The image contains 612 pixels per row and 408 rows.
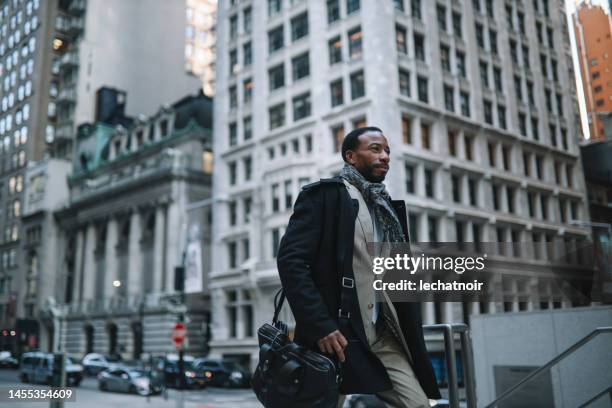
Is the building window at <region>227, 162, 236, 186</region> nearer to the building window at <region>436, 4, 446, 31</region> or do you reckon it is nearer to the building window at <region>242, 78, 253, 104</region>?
the building window at <region>242, 78, 253, 104</region>

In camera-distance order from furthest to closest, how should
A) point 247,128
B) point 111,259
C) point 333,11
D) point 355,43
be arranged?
point 111,259
point 247,128
point 333,11
point 355,43

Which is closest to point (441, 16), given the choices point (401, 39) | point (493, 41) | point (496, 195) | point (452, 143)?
point (401, 39)

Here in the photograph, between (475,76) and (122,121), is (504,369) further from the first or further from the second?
(122,121)

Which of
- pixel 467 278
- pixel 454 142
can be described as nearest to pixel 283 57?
pixel 454 142

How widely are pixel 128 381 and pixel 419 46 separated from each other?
2557 cm

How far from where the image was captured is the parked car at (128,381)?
3028cm

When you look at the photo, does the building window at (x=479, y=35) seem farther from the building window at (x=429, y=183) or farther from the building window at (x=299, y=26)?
the building window at (x=299, y=26)

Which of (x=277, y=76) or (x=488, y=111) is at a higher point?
(x=277, y=76)

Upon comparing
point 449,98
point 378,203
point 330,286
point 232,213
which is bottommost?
point 330,286

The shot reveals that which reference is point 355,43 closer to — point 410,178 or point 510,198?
point 410,178

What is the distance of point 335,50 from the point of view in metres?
39.1

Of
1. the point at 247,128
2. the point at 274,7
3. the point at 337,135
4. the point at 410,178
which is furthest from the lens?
the point at 247,128

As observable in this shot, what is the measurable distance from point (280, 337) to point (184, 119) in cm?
5369

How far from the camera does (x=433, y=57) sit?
37.0 metres
